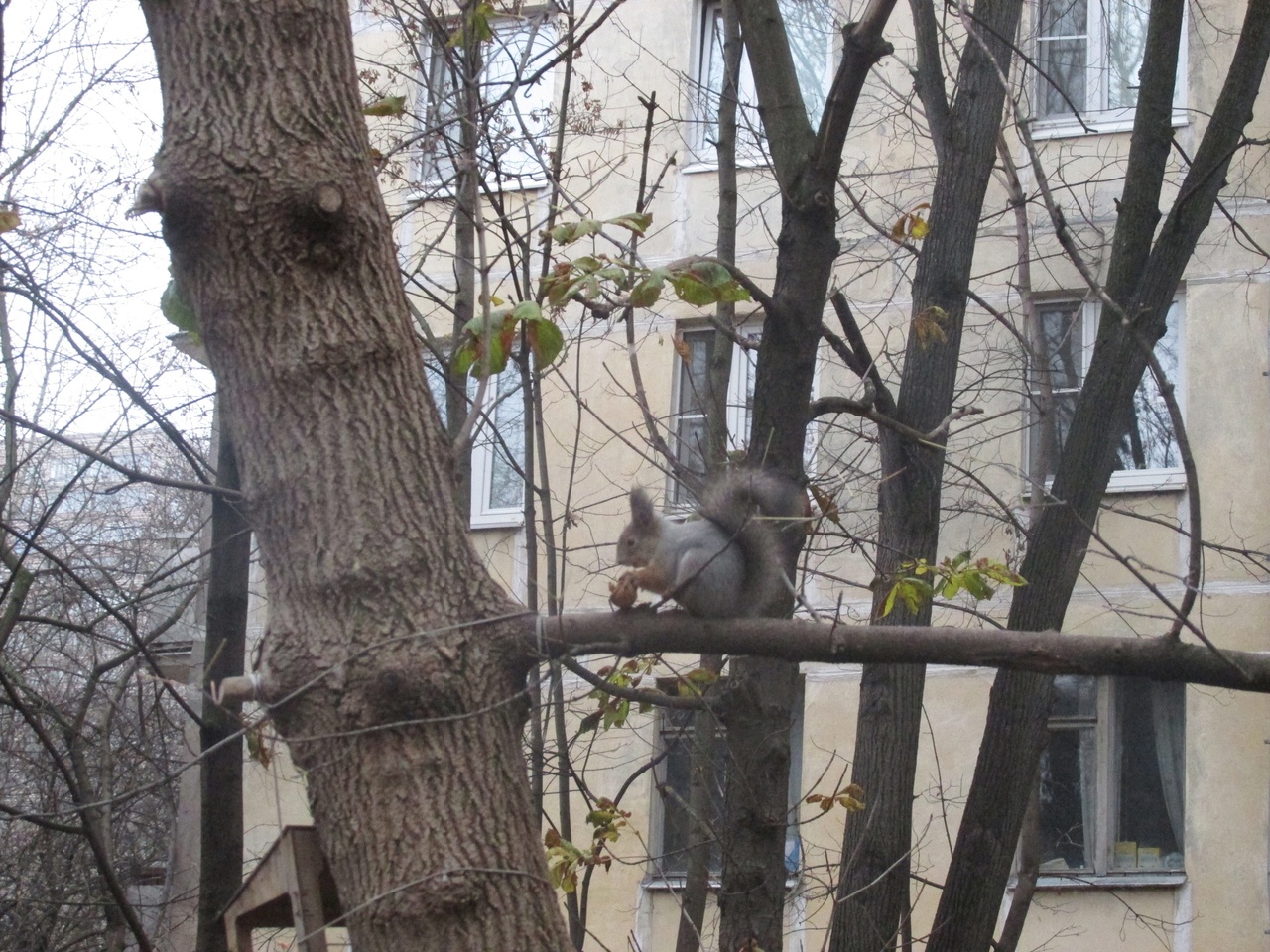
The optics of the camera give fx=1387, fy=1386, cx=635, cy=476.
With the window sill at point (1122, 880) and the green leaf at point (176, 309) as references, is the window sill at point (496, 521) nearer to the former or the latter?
the window sill at point (1122, 880)

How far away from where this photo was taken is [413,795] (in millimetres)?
2428

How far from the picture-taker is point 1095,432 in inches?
192

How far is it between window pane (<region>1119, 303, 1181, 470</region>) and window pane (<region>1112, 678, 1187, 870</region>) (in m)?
1.36

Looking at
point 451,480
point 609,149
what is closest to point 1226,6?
point 609,149

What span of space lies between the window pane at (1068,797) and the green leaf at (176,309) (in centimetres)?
661

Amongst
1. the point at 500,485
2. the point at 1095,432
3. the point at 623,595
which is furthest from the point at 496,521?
the point at 623,595

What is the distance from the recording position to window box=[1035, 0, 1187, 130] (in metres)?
8.97

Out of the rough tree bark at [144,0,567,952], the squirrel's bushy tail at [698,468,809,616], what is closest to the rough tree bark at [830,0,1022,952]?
the squirrel's bushy tail at [698,468,809,616]

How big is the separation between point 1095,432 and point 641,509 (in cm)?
191

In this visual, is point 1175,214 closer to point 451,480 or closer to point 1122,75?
point 451,480

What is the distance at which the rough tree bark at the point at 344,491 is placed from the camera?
7.95ft

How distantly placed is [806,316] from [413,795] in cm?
174

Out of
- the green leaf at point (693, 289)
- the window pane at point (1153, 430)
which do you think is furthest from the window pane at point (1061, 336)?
the green leaf at point (693, 289)

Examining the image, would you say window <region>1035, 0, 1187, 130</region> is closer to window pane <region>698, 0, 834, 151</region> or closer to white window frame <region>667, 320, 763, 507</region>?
window pane <region>698, 0, 834, 151</region>
